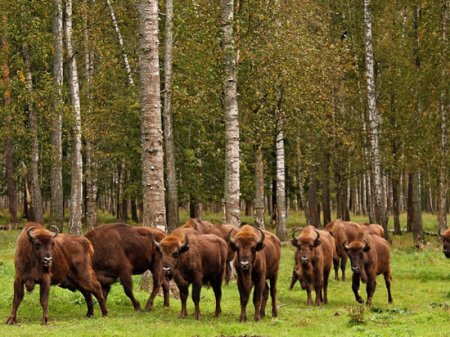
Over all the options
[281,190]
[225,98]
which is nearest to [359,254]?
[225,98]

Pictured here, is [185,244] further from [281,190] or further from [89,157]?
[89,157]

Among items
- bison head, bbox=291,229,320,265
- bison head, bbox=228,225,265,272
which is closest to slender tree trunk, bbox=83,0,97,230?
bison head, bbox=291,229,320,265

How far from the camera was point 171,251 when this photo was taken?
54.7 ft

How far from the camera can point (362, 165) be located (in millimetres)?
50750

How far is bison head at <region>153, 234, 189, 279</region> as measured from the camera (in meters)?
16.6

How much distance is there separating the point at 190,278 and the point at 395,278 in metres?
11.5

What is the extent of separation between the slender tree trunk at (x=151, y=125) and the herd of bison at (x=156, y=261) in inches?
38.9

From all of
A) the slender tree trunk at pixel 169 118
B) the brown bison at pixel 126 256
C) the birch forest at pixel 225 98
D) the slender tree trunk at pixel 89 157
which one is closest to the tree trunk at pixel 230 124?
the birch forest at pixel 225 98

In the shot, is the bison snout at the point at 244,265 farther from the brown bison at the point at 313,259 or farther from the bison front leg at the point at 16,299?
the bison front leg at the point at 16,299

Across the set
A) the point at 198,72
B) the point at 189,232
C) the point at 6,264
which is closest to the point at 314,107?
the point at 198,72

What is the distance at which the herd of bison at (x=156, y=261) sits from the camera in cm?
1593

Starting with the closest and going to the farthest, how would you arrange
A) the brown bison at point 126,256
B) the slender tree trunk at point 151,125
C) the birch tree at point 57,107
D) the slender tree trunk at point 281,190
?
the brown bison at point 126,256
the slender tree trunk at point 151,125
the birch tree at point 57,107
the slender tree trunk at point 281,190

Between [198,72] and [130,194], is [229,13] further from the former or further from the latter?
[130,194]

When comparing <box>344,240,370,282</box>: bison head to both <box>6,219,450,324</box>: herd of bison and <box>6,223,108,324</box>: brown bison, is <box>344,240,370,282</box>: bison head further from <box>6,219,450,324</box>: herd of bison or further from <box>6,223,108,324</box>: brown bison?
<box>6,223,108,324</box>: brown bison
